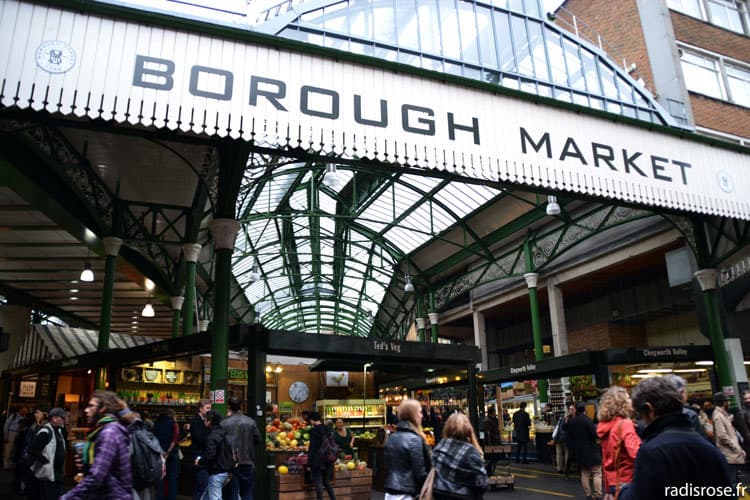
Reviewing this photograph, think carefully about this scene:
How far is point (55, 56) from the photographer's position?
22.2 ft

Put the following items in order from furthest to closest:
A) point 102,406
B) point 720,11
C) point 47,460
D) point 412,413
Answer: point 720,11
point 47,460
point 412,413
point 102,406

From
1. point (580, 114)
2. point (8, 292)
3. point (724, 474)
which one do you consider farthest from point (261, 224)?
point (724, 474)

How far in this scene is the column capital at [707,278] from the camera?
1407cm

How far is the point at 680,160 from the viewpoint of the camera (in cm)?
1091

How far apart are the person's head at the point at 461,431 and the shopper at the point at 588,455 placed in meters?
5.39

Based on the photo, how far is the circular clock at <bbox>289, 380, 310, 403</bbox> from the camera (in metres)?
27.9

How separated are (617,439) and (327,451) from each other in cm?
509

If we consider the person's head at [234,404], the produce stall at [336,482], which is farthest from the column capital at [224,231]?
the produce stall at [336,482]

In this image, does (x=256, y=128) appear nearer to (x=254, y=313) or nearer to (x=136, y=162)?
(x=136, y=162)

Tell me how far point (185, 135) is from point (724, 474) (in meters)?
8.35

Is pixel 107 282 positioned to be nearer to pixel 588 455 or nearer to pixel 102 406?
pixel 102 406

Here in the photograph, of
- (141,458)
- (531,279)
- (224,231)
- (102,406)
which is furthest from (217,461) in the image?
(531,279)

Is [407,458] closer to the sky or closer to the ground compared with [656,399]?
closer to the ground

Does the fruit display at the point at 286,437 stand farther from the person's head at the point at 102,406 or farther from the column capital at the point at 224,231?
the person's head at the point at 102,406
